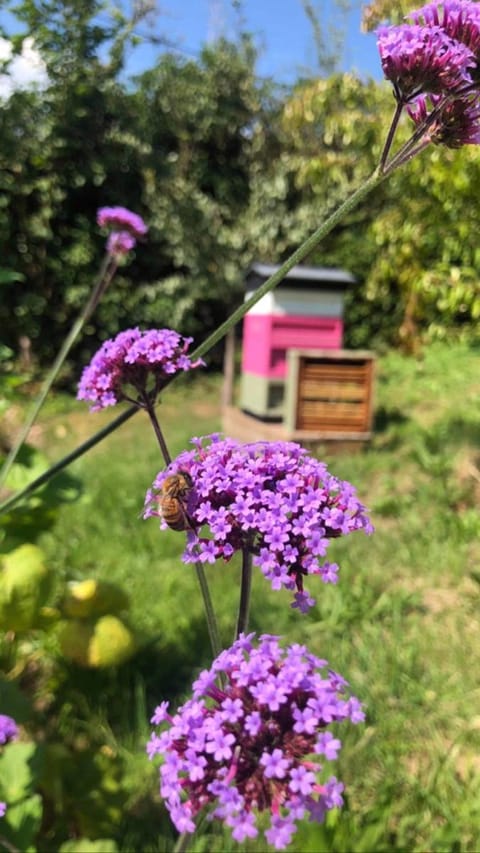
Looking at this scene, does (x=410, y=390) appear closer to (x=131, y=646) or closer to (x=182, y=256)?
(x=182, y=256)

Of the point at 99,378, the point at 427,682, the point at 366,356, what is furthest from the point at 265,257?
the point at 99,378

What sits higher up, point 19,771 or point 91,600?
point 91,600

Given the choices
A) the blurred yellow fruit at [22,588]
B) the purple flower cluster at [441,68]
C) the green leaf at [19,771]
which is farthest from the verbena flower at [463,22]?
the green leaf at [19,771]

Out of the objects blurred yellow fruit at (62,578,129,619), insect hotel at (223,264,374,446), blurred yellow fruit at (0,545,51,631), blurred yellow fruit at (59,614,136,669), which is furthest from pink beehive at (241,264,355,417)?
blurred yellow fruit at (0,545,51,631)

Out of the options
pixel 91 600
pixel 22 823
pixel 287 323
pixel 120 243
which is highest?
pixel 120 243

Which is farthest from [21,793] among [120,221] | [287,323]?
[287,323]

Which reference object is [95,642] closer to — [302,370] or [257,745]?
[257,745]
